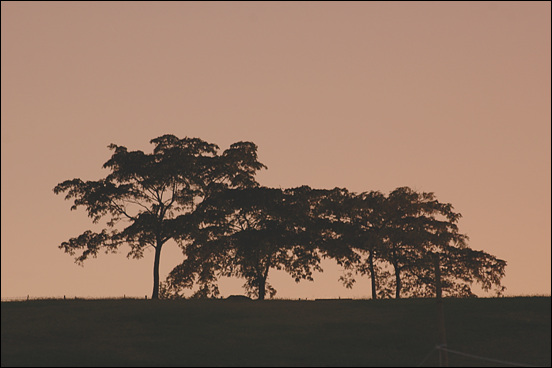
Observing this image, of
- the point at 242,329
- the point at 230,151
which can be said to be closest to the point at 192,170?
the point at 230,151

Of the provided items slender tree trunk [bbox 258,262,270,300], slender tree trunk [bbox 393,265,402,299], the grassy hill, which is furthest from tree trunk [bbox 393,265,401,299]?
the grassy hill

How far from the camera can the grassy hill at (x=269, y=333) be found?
1421 inches

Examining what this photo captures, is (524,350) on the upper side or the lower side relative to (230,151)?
lower

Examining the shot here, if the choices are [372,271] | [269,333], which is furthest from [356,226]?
[269,333]

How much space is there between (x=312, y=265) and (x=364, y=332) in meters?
24.5

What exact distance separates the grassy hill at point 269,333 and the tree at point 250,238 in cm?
1271

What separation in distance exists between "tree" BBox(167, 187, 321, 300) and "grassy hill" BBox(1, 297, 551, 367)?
12.7 m

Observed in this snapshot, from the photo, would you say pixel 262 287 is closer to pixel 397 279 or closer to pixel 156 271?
pixel 156 271

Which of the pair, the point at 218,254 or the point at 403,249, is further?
the point at 403,249

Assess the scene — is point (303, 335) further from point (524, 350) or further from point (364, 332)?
point (524, 350)

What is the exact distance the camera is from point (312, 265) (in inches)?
2584

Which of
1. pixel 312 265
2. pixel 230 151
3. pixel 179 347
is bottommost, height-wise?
pixel 179 347

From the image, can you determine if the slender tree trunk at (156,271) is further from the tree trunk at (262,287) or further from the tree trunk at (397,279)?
the tree trunk at (397,279)

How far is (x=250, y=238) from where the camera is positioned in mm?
63062
